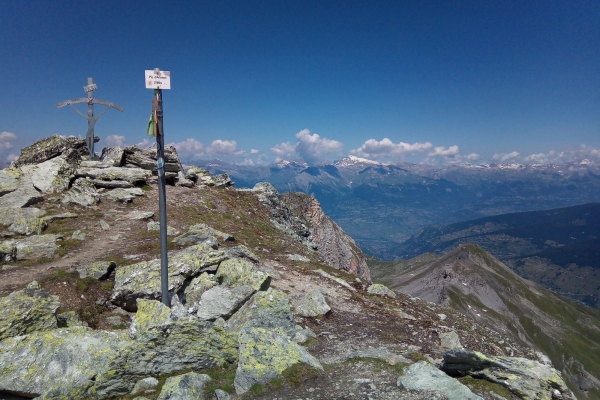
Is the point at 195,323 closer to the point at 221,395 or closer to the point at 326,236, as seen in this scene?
the point at 221,395

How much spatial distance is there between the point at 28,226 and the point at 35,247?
12.7ft

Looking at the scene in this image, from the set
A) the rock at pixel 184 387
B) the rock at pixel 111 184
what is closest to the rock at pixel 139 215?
the rock at pixel 111 184

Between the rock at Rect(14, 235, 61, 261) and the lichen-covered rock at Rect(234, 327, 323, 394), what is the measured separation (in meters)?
14.7

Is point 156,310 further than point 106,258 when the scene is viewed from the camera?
No

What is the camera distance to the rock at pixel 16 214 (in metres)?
21.1

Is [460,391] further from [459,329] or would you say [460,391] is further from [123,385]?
[459,329]

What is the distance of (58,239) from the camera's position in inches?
754

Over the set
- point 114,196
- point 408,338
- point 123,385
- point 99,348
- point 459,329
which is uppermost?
point 114,196

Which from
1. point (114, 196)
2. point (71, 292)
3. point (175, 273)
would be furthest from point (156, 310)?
point (114, 196)

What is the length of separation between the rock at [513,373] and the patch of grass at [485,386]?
14cm

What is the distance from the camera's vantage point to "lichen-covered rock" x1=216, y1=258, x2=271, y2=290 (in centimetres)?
1476

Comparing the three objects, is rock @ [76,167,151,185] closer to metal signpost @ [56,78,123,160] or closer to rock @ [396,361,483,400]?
metal signpost @ [56,78,123,160]

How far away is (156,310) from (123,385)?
262 cm

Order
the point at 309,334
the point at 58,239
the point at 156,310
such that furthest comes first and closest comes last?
1. the point at 58,239
2. the point at 309,334
3. the point at 156,310
